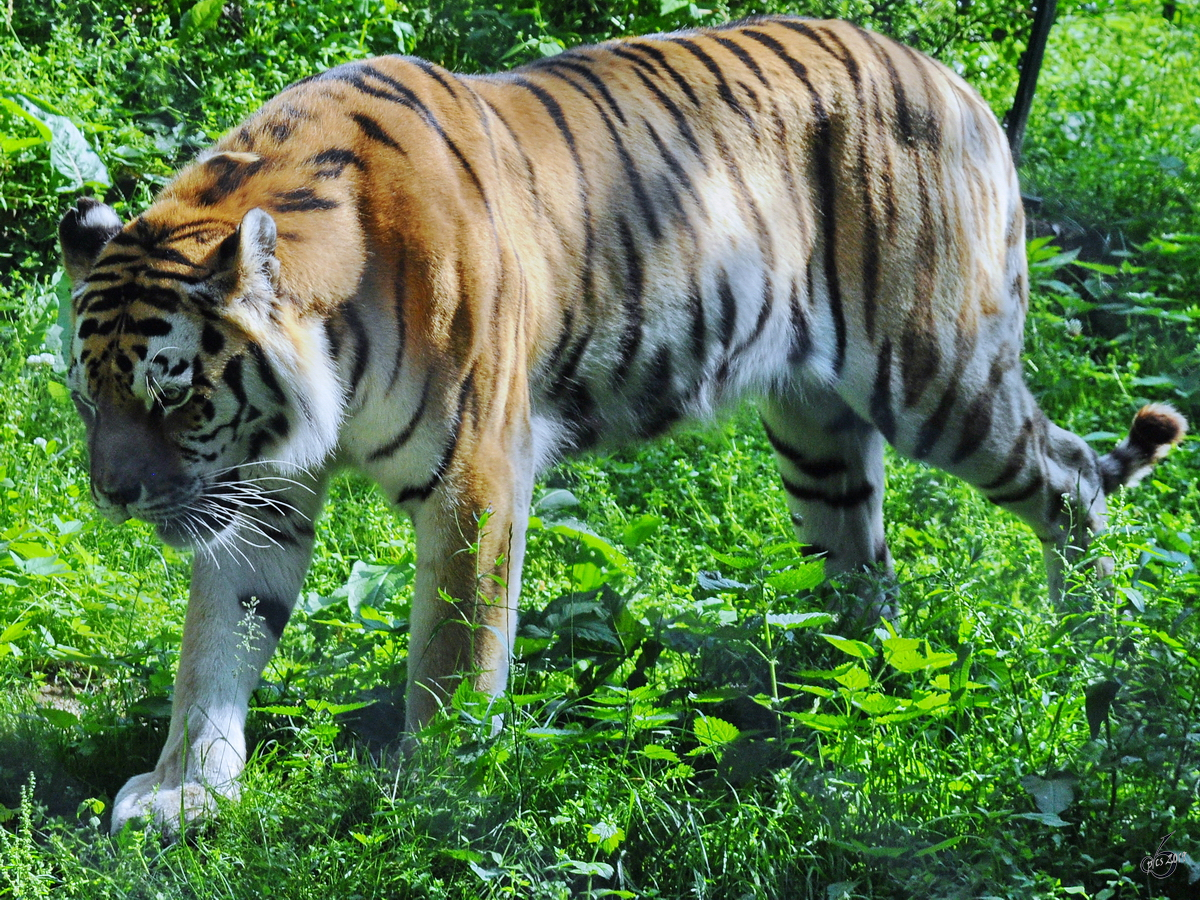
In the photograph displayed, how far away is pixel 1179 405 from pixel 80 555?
3962mm

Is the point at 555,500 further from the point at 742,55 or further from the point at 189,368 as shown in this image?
the point at 189,368

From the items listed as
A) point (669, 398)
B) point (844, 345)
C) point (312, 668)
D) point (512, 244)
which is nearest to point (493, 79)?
point (512, 244)

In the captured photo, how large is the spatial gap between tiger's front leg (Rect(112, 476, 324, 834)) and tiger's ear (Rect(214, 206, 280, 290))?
0.47 meters

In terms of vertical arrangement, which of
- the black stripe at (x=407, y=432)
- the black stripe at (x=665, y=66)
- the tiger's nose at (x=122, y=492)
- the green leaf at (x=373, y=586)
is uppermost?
the black stripe at (x=665, y=66)

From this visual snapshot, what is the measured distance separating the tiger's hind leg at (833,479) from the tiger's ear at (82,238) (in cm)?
170

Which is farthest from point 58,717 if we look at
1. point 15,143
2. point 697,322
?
point 15,143

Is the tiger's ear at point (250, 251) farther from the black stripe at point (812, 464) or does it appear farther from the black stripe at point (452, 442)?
the black stripe at point (812, 464)

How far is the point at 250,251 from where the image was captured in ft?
6.75

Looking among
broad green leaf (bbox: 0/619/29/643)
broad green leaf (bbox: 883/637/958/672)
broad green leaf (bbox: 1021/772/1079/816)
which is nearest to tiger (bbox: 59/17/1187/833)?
broad green leaf (bbox: 0/619/29/643)

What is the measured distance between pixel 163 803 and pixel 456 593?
67cm

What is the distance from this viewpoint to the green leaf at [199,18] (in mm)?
4902

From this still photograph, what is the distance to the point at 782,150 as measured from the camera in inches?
111

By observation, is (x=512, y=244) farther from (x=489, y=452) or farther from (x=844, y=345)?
(x=844, y=345)

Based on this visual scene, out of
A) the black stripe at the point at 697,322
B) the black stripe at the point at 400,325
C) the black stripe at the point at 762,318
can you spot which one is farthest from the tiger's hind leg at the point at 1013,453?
the black stripe at the point at 400,325
